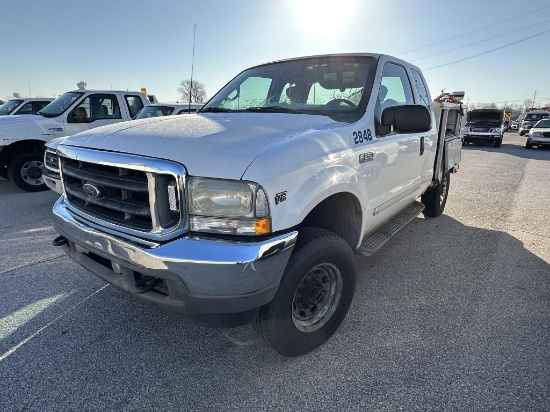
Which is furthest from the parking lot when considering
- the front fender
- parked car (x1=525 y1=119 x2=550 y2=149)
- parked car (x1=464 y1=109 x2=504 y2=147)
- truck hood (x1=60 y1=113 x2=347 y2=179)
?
parked car (x1=525 y1=119 x2=550 y2=149)

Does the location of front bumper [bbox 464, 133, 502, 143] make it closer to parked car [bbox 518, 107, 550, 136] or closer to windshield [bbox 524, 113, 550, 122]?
parked car [bbox 518, 107, 550, 136]

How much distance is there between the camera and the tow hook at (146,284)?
5.99 feet

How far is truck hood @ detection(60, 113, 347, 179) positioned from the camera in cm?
170

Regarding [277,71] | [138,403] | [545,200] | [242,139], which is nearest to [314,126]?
[242,139]

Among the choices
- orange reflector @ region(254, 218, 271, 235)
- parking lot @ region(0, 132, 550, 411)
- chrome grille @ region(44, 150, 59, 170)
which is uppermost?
orange reflector @ region(254, 218, 271, 235)

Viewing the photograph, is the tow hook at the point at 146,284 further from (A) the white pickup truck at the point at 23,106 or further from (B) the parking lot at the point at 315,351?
(A) the white pickup truck at the point at 23,106

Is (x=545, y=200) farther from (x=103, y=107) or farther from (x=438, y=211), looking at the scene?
(x=103, y=107)

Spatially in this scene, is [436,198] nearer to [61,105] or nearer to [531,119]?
[61,105]

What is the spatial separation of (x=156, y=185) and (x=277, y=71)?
214 cm

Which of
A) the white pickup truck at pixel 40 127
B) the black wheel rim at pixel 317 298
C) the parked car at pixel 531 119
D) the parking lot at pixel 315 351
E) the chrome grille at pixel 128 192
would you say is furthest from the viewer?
the parked car at pixel 531 119

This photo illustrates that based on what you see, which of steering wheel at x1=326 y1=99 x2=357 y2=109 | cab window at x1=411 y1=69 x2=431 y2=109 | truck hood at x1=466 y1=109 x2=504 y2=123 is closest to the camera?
steering wheel at x1=326 y1=99 x2=357 y2=109

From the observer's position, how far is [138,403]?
1.90m

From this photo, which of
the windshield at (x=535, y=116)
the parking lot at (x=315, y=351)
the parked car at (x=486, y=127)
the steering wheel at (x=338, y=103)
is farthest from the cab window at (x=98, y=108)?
the windshield at (x=535, y=116)

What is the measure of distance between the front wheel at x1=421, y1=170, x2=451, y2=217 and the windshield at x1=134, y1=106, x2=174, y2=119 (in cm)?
604
